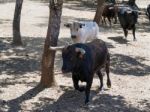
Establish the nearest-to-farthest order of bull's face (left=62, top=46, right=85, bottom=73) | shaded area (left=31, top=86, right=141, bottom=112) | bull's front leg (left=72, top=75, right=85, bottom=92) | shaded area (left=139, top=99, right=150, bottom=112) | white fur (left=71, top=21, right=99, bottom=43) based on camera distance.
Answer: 1. bull's face (left=62, top=46, right=85, bottom=73)
2. shaded area (left=31, top=86, right=141, bottom=112)
3. shaded area (left=139, top=99, right=150, bottom=112)
4. bull's front leg (left=72, top=75, right=85, bottom=92)
5. white fur (left=71, top=21, right=99, bottom=43)

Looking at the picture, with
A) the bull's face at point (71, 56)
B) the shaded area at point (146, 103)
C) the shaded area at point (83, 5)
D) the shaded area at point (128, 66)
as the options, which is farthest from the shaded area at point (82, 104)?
the shaded area at point (83, 5)

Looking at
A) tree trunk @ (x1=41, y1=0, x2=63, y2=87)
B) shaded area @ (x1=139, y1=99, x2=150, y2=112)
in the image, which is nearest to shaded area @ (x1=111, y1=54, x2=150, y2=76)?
shaded area @ (x1=139, y1=99, x2=150, y2=112)

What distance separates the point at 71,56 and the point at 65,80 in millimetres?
2428

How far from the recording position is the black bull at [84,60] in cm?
865

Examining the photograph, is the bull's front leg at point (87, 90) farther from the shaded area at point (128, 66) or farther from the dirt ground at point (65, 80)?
the shaded area at point (128, 66)

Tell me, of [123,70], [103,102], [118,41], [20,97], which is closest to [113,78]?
[123,70]

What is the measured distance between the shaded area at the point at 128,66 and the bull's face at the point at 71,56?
3898 mm

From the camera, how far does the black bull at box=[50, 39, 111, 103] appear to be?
28.4ft

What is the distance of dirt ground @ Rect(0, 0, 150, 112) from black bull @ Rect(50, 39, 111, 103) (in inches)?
17.5

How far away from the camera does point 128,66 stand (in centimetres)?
1358

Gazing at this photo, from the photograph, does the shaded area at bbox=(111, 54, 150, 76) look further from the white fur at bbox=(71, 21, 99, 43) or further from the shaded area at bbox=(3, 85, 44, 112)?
the shaded area at bbox=(3, 85, 44, 112)

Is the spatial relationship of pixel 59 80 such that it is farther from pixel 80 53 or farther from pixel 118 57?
pixel 118 57

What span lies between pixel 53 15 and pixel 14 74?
2414 mm

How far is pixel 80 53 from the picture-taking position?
28.5 feet
